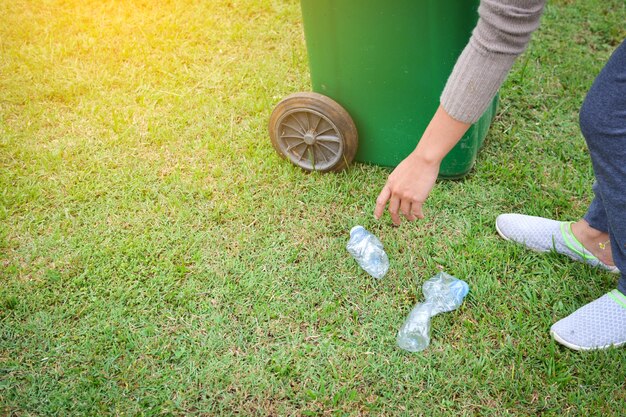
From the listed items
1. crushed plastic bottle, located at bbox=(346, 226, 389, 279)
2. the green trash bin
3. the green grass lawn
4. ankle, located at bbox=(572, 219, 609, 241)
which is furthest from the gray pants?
crushed plastic bottle, located at bbox=(346, 226, 389, 279)

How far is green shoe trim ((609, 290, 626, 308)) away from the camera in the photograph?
186 cm

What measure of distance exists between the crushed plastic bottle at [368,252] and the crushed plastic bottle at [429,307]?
0.19 metres

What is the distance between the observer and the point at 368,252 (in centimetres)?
219

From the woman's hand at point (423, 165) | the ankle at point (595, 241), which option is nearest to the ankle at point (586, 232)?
the ankle at point (595, 241)

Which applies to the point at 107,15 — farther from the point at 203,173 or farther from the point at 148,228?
the point at 148,228

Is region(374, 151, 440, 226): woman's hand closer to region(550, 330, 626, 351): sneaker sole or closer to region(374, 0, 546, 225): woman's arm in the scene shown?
region(374, 0, 546, 225): woman's arm

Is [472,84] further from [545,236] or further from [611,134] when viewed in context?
[545,236]

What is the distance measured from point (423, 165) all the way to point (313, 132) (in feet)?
3.73

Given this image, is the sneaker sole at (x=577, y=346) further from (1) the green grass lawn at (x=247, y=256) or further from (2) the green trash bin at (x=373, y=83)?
(2) the green trash bin at (x=373, y=83)

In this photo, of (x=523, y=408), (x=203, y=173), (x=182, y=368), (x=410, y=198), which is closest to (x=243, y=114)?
(x=203, y=173)

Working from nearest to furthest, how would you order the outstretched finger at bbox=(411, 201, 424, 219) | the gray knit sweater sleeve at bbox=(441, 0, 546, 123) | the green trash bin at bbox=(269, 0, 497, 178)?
the gray knit sweater sleeve at bbox=(441, 0, 546, 123) < the outstretched finger at bbox=(411, 201, 424, 219) < the green trash bin at bbox=(269, 0, 497, 178)

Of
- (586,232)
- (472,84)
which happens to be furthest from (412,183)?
(586,232)

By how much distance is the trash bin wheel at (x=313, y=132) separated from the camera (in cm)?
235

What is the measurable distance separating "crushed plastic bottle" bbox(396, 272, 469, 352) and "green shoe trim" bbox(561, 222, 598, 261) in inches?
17.5
